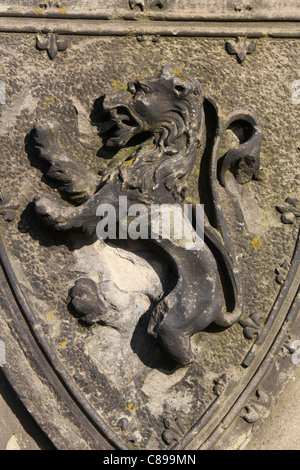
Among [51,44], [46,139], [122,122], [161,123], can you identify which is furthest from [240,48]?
[46,139]

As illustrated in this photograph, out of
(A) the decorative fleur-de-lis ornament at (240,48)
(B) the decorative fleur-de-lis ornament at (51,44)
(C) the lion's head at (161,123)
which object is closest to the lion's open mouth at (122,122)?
(C) the lion's head at (161,123)

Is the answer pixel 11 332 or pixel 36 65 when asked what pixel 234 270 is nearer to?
pixel 11 332

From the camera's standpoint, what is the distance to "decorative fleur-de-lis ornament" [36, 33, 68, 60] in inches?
97.2

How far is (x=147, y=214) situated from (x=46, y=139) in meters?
0.47

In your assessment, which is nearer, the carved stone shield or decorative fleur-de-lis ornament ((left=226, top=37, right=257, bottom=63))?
the carved stone shield

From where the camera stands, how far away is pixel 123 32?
2496mm

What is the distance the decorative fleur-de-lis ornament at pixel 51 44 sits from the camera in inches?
97.2

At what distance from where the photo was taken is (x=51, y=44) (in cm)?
247

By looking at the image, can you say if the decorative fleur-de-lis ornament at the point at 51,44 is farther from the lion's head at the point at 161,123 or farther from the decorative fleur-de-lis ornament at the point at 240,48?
the decorative fleur-de-lis ornament at the point at 240,48

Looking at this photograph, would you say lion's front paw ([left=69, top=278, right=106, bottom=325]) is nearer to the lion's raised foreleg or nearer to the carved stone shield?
the carved stone shield

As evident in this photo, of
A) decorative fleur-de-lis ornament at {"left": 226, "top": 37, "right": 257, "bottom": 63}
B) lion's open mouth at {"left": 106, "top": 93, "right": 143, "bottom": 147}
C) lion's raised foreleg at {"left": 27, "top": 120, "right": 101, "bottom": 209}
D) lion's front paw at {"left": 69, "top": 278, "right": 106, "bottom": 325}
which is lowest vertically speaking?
lion's front paw at {"left": 69, "top": 278, "right": 106, "bottom": 325}

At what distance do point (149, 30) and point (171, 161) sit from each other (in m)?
0.54

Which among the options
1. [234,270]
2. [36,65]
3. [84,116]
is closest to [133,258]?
[234,270]

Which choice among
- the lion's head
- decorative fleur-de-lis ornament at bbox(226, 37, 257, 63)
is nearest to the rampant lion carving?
the lion's head
